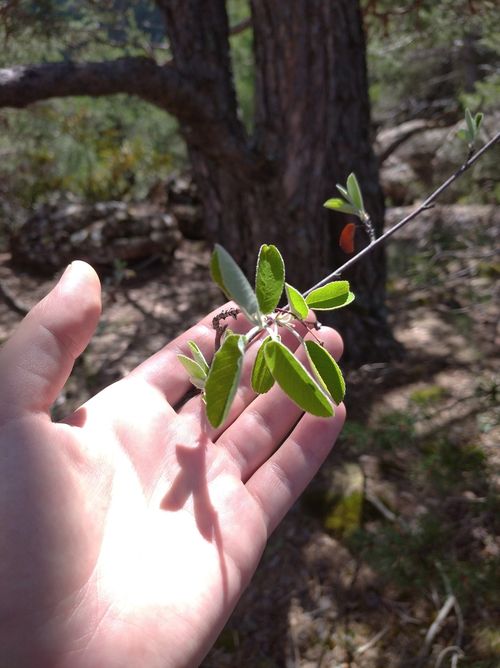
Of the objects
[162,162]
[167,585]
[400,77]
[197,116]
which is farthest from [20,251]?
[400,77]

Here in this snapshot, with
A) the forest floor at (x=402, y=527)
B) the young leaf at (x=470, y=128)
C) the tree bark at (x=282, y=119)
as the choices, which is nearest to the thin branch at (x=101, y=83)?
the tree bark at (x=282, y=119)

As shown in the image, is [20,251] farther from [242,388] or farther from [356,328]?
[242,388]

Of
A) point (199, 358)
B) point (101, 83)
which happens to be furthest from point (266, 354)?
point (101, 83)

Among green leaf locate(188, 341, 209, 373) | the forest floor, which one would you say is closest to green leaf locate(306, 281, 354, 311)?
green leaf locate(188, 341, 209, 373)

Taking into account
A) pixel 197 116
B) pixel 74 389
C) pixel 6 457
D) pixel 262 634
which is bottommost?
pixel 262 634

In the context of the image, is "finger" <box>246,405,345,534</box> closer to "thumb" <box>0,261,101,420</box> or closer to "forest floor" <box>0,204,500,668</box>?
"thumb" <box>0,261,101,420</box>

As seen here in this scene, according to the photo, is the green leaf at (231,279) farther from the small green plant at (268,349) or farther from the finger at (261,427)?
the finger at (261,427)
